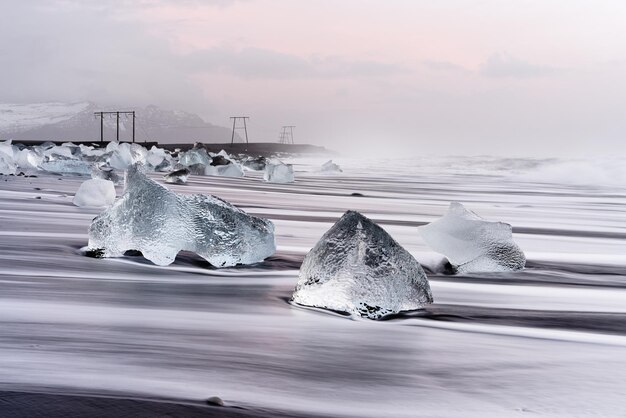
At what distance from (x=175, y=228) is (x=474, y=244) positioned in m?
1.12

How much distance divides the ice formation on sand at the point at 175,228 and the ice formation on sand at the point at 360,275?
2.17ft

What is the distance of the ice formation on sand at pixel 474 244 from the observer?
2848 mm

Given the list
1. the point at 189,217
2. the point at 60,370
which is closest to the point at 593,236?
the point at 189,217

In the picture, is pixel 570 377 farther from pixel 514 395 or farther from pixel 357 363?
pixel 357 363

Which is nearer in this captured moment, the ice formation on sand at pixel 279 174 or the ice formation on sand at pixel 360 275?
the ice formation on sand at pixel 360 275

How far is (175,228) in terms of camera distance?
2764 millimetres

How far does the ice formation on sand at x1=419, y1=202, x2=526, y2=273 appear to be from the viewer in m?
2.85

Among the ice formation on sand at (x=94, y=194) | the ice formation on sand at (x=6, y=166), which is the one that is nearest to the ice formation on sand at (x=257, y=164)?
the ice formation on sand at (x=6, y=166)

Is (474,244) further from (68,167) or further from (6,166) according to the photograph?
(68,167)

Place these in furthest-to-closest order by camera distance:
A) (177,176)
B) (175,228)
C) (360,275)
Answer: (177,176) < (175,228) < (360,275)

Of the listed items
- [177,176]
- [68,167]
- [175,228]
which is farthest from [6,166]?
[175,228]

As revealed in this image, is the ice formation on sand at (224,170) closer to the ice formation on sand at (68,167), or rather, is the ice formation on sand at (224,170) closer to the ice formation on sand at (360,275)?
the ice formation on sand at (68,167)

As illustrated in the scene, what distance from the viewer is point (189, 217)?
9.13 feet

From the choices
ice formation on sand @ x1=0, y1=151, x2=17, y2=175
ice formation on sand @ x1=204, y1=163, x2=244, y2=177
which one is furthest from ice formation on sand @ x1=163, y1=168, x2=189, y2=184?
ice formation on sand @ x1=204, y1=163, x2=244, y2=177
